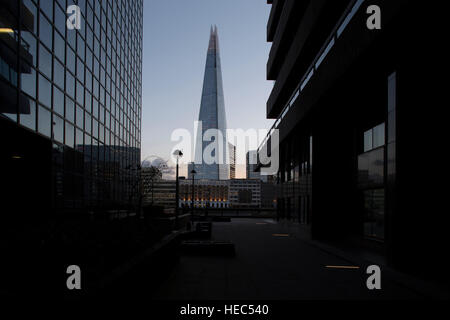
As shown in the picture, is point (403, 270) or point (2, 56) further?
point (2, 56)

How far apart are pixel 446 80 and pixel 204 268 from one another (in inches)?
410

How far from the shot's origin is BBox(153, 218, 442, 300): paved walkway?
27.3 feet

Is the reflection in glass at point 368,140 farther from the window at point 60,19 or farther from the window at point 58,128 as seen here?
the window at point 60,19

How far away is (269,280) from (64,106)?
17.6 metres

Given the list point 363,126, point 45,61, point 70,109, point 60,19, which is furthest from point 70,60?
point 363,126

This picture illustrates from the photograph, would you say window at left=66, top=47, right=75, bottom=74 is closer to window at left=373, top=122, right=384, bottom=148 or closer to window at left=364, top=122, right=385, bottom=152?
window at left=364, top=122, right=385, bottom=152

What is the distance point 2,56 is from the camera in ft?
47.5

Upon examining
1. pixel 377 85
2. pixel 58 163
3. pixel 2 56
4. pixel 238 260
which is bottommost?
pixel 238 260

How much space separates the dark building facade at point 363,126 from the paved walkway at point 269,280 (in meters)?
2.44

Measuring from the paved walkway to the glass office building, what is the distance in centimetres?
915

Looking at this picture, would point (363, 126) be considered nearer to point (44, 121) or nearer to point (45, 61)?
point (44, 121)

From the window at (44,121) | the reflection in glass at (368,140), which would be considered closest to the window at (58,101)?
the window at (44,121)
